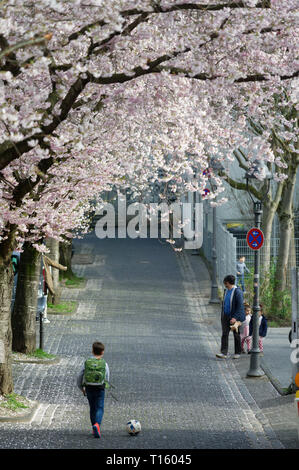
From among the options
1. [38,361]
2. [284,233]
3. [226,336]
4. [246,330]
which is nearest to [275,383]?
[226,336]

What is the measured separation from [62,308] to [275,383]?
9558 millimetres

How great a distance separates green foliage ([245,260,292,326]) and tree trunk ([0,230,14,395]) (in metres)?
11.2

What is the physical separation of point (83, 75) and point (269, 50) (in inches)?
120

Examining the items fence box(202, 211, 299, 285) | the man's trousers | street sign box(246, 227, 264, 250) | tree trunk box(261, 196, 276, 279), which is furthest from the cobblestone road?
street sign box(246, 227, 264, 250)

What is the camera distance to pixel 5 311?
46.3 ft

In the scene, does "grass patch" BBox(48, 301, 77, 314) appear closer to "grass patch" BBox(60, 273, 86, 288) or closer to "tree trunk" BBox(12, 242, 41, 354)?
"grass patch" BBox(60, 273, 86, 288)

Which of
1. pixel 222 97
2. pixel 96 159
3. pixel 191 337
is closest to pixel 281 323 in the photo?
pixel 191 337

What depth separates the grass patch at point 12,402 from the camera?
1374 cm

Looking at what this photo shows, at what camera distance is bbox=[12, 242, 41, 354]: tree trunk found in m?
18.5

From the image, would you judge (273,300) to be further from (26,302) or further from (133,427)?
(133,427)

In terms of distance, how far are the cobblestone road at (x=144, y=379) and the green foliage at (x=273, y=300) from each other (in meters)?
1.67

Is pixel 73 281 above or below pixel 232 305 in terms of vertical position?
below

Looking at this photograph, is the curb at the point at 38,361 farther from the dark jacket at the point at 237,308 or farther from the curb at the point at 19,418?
the curb at the point at 19,418

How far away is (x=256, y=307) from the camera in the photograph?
58.2 ft
